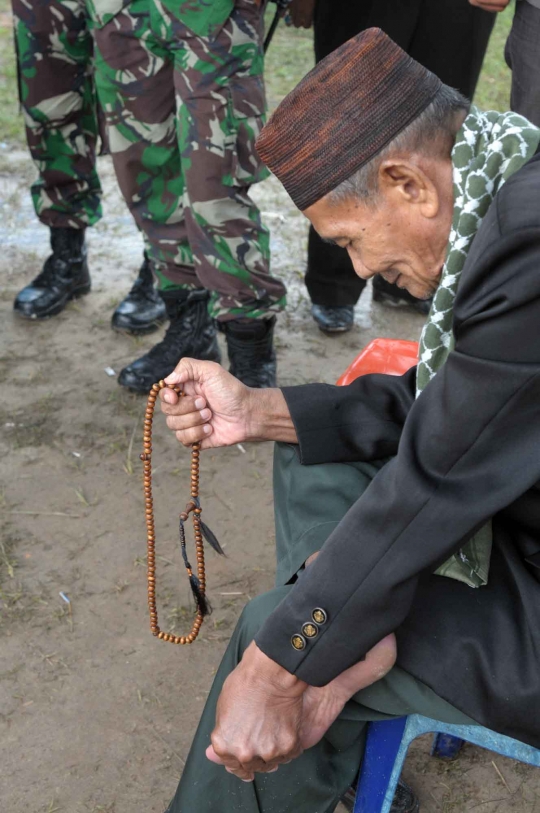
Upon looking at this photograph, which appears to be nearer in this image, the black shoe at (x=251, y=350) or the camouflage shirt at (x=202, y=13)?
the camouflage shirt at (x=202, y=13)

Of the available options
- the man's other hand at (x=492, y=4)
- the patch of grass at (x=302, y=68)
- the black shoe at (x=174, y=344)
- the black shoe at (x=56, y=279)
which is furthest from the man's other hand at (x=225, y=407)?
the patch of grass at (x=302, y=68)

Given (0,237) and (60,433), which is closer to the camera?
(60,433)

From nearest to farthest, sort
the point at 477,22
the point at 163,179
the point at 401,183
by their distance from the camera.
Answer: the point at 401,183
the point at 163,179
the point at 477,22

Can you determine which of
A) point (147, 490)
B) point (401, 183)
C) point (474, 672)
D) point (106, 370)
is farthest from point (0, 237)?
point (474, 672)

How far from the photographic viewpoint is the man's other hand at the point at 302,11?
348 centimetres

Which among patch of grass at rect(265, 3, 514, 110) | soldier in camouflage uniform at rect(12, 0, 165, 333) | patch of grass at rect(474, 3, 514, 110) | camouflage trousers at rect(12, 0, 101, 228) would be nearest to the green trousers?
soldier in camouflage uniform at rect(12, 0, 165, 333)

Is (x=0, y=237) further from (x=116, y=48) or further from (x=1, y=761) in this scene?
(x=1, y=761)

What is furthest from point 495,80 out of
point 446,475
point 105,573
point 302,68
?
point 446,475

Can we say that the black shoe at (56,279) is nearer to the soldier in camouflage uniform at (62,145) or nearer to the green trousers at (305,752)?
the soldier in camouflage uniform at (62,145)

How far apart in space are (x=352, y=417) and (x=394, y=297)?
235cm

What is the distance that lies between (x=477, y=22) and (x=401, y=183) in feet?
7.41

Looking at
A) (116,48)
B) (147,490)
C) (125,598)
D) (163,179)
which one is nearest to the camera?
(147,490)

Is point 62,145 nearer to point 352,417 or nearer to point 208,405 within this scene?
point 208,405

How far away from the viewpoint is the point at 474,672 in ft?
4.81
